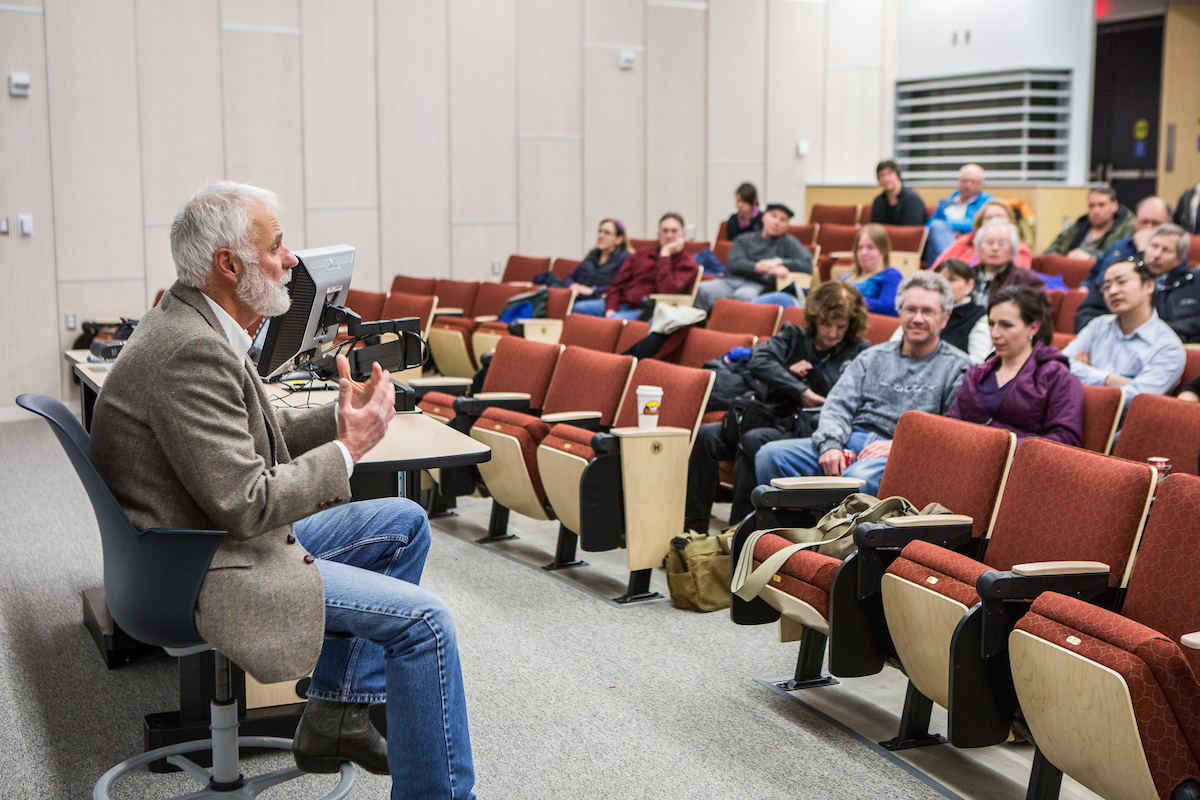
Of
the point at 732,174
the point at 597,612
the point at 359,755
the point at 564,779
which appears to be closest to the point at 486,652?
the point at 597,612

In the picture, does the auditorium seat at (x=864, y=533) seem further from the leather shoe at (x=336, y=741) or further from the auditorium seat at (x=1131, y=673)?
the leather shoe at (x=336, y=741)

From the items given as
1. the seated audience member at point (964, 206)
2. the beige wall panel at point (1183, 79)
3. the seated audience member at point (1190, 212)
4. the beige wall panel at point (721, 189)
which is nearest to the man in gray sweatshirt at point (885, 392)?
the seated audience member at point (964, 206)

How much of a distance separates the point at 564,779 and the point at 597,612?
3.82ft

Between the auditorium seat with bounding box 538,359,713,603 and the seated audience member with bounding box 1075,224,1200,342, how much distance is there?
2.41 metres

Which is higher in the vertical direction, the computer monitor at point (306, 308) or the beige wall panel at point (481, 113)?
the beige wall panel at point (481, 113)

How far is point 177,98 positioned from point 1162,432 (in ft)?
24.2

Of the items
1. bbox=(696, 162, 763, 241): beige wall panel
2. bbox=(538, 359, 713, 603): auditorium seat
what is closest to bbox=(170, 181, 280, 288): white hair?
bbox=(538, 359, 713, 603): auditorium seat

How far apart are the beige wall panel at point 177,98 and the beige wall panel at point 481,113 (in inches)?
79.7

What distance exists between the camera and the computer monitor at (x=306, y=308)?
309cm

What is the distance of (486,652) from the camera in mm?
3307

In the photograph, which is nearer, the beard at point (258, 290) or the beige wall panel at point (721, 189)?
the beard at point (258, 290)

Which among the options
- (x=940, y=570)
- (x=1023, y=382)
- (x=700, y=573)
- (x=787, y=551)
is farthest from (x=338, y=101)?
(x=940, y=570)

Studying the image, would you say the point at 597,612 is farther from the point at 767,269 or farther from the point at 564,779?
the point at 767,269

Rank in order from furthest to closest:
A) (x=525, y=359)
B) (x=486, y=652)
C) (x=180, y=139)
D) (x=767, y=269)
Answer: (x=180, y=139), (x=767, y=269), (x=525, y=359), (x=486, y=652)
